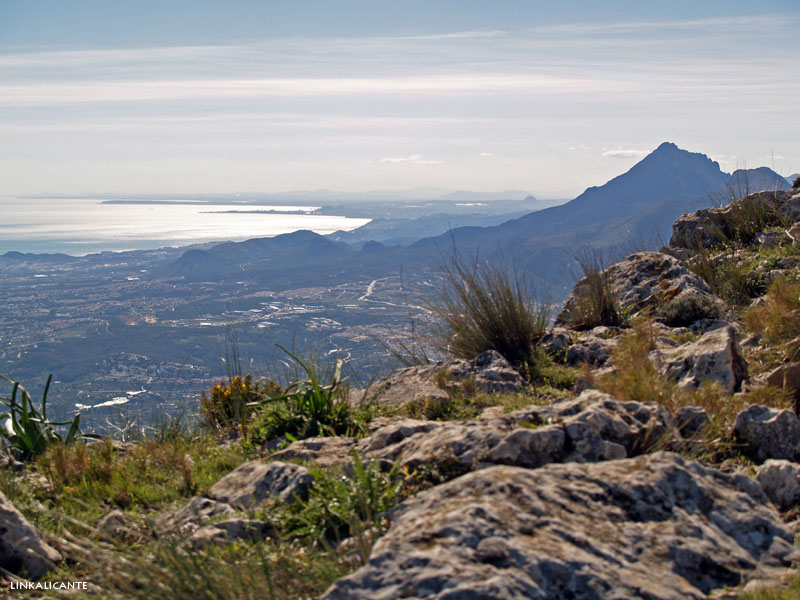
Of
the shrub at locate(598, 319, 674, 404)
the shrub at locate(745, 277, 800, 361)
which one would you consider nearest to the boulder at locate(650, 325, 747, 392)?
the shrub at locate(598, 319, 674, 404)

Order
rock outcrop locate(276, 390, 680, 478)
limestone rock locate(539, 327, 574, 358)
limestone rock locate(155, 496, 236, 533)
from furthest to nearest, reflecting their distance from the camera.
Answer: limestone rock locate(539, 327, 574, 358)
limestone rock locate(155, 496, 236, 533)
rock outcrop locate(276, 390, 680, 478)

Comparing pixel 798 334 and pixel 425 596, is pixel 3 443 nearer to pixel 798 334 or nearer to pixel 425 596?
pixel 425 596

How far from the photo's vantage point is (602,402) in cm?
414

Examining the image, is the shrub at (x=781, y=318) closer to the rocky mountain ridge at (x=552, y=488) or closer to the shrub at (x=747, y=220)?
the rocky mountain ridge at (x=552, y=488)

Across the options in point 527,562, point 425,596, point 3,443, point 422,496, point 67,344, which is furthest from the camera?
point 67,344

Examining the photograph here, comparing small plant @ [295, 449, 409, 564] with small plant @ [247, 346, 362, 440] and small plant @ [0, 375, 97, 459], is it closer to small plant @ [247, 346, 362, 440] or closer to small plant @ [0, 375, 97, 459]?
small plant @ [247, 346, 362, 440]

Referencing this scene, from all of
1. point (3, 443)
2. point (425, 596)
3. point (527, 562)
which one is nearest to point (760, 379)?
point (527, 562)

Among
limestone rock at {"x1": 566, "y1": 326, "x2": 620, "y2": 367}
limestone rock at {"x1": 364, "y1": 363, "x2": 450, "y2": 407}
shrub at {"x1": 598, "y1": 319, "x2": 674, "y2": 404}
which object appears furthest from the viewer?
limestone rock at {"x1": 566, "y1": 326, "x2": 620, "y2": 367}

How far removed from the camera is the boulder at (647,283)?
8922 millimetres

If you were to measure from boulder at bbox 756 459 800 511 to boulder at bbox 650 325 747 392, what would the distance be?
1620mm

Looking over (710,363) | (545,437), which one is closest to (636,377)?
(710,363)

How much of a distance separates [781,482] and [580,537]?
6.73 ft

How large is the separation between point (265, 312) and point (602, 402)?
97168mm

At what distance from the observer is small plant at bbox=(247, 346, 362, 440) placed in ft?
18.1
